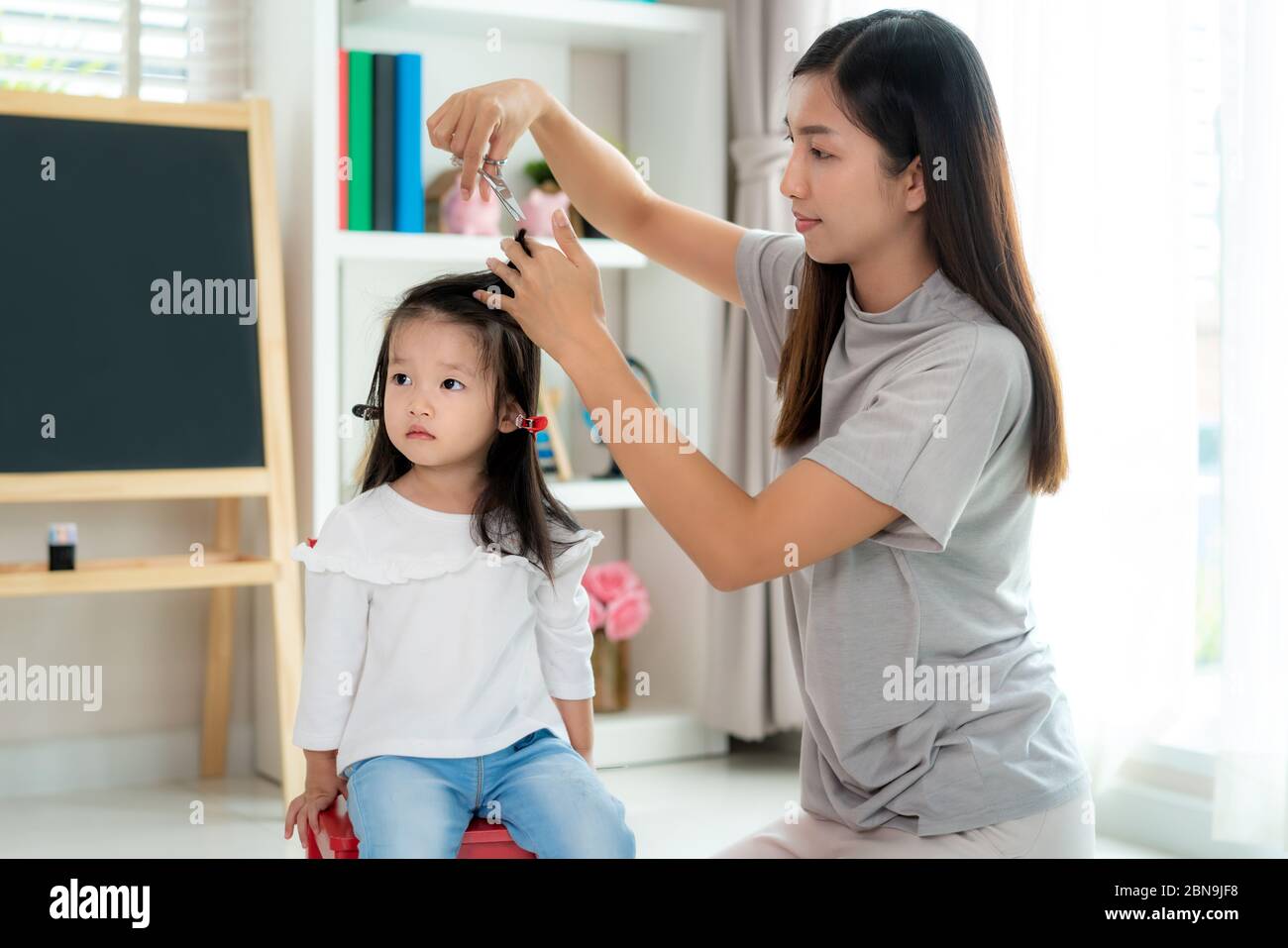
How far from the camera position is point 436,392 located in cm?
144

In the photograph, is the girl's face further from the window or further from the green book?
the window

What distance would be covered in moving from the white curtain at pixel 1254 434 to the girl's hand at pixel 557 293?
50.0 inches

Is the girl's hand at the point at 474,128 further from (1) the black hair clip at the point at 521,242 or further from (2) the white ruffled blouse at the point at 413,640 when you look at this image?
(2) the white ruffled blouse at the point at 413,640

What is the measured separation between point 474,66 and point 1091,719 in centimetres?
189

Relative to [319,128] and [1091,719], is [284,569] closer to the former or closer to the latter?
[319,128]

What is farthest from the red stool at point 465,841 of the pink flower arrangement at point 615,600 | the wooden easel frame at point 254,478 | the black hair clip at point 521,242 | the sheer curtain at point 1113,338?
the pink flower arrangement at point 615,600

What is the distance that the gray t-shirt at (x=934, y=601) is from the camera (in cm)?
125

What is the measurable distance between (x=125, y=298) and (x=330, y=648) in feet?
4.83

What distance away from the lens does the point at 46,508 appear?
2.88 meters

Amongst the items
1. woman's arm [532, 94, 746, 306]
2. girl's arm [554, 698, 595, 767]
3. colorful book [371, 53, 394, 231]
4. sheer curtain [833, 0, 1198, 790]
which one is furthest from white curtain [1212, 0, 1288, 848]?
colorful book [371, 53, 394, 231]

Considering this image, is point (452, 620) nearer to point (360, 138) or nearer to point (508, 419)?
point (508, 419)

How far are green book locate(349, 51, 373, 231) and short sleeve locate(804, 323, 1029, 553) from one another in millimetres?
1782

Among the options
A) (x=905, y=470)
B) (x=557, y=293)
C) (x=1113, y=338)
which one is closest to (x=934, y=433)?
(x=905, y=470)

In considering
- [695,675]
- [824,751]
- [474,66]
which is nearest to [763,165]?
[474,66]
